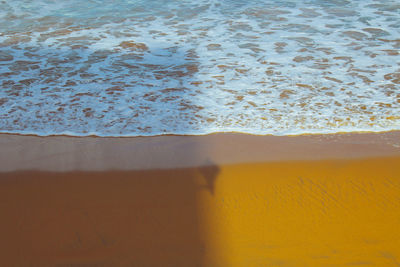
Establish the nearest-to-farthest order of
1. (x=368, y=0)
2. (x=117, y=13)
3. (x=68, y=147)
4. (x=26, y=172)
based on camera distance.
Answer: (x=26, y=172) < (x=68, y=147) < (x=117, y=13) < (x=368, y=0)

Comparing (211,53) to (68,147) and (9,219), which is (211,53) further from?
(9,219)

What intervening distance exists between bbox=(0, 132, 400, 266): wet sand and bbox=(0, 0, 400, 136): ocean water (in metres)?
0.22

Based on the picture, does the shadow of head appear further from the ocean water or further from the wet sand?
the ocean water

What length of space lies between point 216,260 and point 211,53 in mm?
2603

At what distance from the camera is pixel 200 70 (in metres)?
3.38

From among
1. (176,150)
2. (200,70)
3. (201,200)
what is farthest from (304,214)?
(200,70)

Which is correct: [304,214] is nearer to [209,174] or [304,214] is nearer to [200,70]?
[209,174]

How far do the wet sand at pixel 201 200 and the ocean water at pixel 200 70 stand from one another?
224 millimetres

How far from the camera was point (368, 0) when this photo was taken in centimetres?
595

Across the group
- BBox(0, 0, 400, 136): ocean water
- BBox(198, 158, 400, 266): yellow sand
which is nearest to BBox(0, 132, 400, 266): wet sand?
BBox(198, 158, 400, 266): yellow sand

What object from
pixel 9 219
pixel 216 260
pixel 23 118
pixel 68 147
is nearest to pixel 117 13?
pixel 23 118

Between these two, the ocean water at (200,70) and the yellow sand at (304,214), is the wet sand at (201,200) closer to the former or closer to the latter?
the yellow sand at (304,214)

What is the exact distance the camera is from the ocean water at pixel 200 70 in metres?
2.53

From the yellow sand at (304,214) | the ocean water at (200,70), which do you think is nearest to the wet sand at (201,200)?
the yellow sand at (304,214)
